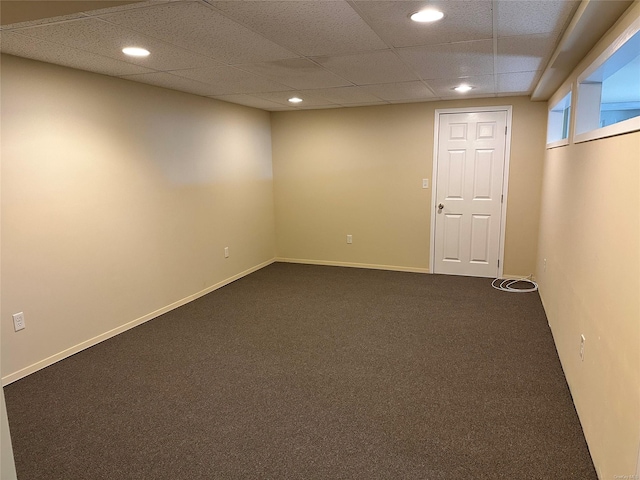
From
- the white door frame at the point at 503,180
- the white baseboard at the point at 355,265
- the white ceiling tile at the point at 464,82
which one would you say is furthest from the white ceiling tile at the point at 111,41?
the white baseboard at the point at 355,265

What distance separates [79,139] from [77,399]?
191 cm

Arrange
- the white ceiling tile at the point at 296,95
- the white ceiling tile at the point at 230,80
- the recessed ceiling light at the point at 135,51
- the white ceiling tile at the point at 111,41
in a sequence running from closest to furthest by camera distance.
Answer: the white ceiling tile at the point at 111,41 < the recessed ceiling light at the point at 135,51 < the white ceiling tile at the point at 230,80 < the white ceiling tile at the point at 296,95

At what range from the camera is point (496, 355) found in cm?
325

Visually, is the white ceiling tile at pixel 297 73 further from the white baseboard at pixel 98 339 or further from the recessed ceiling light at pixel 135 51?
the white baseboard at pixel 98 339

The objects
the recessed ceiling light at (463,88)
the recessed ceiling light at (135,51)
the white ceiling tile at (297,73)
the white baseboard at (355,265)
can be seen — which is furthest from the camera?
the white baseboard at (355,265)

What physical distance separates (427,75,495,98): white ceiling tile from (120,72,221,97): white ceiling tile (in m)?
2.12

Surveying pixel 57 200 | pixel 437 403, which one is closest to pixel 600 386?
pixel 437 403

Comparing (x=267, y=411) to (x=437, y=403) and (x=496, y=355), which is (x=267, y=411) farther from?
(x=496, y=355)

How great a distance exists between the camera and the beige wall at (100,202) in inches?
117

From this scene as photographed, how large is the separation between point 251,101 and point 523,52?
3062 millimetres

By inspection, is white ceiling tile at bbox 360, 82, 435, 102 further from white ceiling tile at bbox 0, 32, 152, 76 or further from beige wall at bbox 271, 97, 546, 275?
white ceiling tile at bbox 0, 32, 152, 76

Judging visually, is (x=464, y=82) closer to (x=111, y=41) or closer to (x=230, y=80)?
(x=230, y=80)

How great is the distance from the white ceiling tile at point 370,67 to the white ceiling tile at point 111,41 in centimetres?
88

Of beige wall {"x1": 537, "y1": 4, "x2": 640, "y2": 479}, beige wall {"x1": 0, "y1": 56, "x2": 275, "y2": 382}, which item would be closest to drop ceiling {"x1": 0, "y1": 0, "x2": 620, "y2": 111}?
beige wall {"x1": 0, "y1": 56, "x2": 275, "y2": 382}
